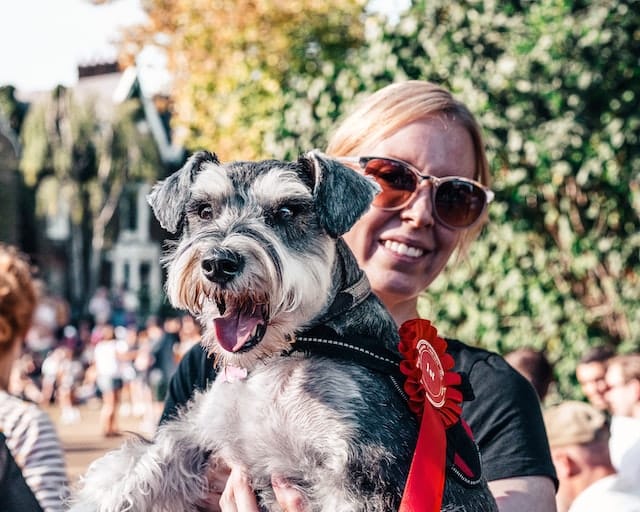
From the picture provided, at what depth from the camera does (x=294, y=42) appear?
13984mm

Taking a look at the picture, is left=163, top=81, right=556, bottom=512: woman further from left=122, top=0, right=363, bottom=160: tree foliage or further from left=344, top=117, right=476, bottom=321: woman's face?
left=122, top=0, right=363, bottom=160: tree foliage

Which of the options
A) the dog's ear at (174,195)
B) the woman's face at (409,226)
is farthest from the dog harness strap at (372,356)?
the woman's face at (409,226)

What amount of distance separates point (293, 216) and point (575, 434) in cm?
337

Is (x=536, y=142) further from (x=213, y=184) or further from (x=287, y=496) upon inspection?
(x=287, y=496)

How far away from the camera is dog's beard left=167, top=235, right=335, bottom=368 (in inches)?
108

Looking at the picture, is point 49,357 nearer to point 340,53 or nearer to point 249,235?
point 340,53

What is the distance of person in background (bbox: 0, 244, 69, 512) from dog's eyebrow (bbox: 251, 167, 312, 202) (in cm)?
170

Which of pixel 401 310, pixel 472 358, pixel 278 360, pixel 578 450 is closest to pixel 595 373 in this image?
pixel 578 450

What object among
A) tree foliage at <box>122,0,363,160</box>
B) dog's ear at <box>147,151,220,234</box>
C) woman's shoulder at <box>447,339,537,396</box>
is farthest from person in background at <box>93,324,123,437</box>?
dog's ear at <box>147,151,220,234</box>

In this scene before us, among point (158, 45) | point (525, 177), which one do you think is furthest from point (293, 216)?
point (158, 45)

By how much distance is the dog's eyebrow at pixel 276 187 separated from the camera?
2982 millimetres

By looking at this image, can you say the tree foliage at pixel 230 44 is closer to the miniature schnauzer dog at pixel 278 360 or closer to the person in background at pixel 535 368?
the person in background at pixel 535 368

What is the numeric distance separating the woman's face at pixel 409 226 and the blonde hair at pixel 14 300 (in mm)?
2095

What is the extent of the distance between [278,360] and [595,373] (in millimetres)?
4777
